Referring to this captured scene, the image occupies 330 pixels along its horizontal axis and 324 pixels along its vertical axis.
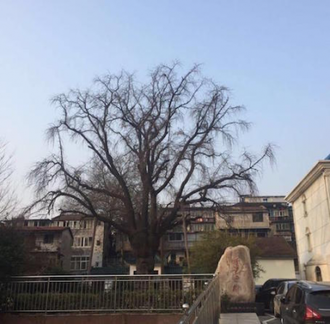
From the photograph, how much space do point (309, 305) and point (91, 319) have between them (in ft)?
31.8

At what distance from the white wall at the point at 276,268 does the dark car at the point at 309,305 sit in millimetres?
36412

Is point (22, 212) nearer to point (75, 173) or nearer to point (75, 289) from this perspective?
point (75, 173)

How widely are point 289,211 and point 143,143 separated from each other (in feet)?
195

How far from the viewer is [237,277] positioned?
1555 centimetres

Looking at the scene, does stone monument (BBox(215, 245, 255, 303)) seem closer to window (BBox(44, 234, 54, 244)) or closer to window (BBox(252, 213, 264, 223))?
window (BBox(44, 234, 54, 244))

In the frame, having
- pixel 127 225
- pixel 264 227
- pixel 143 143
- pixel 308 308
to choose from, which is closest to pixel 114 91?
pixel 143 143

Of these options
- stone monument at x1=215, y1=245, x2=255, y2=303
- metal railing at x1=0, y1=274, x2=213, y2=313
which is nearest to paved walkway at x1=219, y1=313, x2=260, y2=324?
stone monument at x1=215, y1=245, x2=255, y2=303

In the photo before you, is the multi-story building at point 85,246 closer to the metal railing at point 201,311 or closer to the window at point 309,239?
the window at point 309,239

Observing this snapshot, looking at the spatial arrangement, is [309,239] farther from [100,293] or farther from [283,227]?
[283,227]

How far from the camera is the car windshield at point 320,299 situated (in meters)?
9.09

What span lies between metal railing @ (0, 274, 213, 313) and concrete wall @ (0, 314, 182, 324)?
0.23m

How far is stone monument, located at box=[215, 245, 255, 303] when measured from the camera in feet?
49.7

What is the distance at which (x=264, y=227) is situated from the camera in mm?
68688

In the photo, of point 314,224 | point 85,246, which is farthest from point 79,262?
point 314,224
